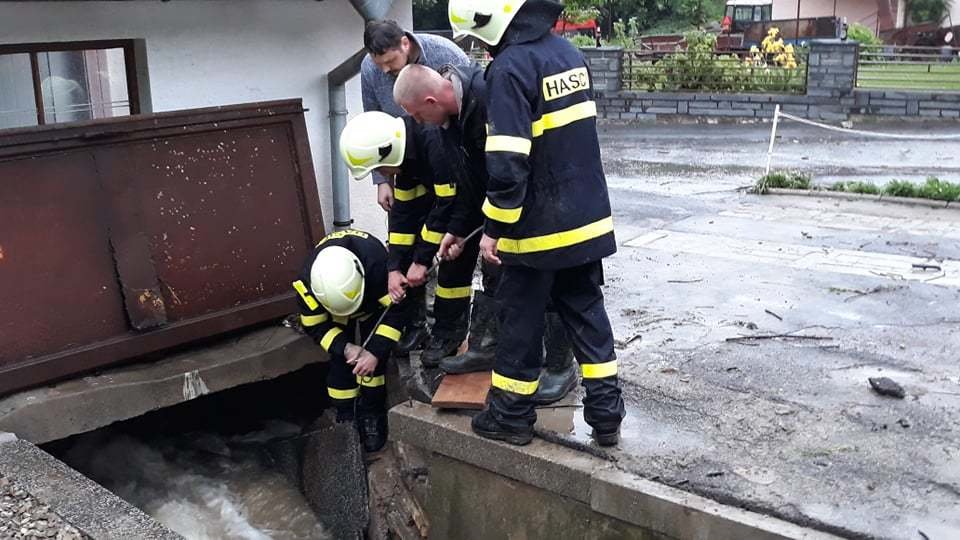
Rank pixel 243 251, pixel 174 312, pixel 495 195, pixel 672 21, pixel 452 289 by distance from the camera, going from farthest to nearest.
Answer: pixel 672 21 → pixel 243 251 → pixel 174 312 → pixel 452 289 → pixel 495 195

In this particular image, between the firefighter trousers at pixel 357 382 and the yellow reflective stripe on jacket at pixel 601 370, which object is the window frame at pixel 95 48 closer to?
the firefighter trousers at pixel 357 382

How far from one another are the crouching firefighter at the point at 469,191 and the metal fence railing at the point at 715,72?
14.5 meters

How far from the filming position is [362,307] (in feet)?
17.4

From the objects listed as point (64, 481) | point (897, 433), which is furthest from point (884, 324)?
point (64, 481)

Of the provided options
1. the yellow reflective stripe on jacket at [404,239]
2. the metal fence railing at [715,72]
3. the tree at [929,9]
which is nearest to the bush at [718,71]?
the metal fence railing at [715,72]

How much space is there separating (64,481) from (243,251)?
2.09 m

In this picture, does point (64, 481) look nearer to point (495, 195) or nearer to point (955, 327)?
point (495, 195)

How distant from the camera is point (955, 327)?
18.9ft

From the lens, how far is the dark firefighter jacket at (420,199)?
4605 millimetres

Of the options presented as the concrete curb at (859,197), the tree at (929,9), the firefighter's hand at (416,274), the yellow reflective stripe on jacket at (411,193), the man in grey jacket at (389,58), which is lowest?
the concrete curb at (859,197)

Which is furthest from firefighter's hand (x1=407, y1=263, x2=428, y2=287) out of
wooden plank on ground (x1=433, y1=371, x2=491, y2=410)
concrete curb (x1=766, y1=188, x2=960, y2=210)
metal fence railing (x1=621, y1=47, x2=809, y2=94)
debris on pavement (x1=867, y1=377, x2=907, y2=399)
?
metal fence railing (x1=621, y1=47, x2=809, y2=94)

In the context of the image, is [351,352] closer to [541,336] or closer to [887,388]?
[541,336]

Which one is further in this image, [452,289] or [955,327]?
[955,327]

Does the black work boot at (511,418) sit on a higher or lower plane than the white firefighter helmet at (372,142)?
lower
